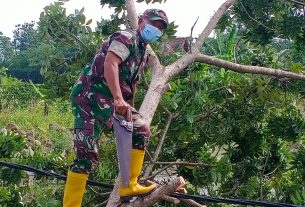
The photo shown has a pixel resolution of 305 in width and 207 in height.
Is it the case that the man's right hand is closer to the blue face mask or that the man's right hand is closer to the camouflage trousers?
the camouflage trousers

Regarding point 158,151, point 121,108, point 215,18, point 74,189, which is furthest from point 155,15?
point 215,18

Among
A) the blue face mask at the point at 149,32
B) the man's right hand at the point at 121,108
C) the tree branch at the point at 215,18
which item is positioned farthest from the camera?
the tree branch at the point at 215,18

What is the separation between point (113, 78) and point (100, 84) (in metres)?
0.29

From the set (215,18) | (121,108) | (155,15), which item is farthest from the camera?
(215,18)

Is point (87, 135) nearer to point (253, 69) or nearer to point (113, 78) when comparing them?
point (113, 78)

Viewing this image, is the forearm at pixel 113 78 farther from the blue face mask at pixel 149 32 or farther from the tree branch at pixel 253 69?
the tree branch at pixel 253 69

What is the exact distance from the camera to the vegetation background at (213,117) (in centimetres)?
371

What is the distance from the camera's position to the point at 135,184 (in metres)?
2.67

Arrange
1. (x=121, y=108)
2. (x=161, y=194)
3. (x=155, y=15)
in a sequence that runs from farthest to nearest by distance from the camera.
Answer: (x=155, y=15), (x=161, y=194), (x=121, y=108)

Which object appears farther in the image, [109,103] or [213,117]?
[213,117]

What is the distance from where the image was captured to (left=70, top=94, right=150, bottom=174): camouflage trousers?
278cm

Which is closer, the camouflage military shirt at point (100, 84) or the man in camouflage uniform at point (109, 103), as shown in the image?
the man in camouflage uniform at point (109, 103)

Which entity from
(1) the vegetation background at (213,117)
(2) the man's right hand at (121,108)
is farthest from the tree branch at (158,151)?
A: (2) the man's right hand at (121,108)

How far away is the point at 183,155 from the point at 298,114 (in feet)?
2.97
